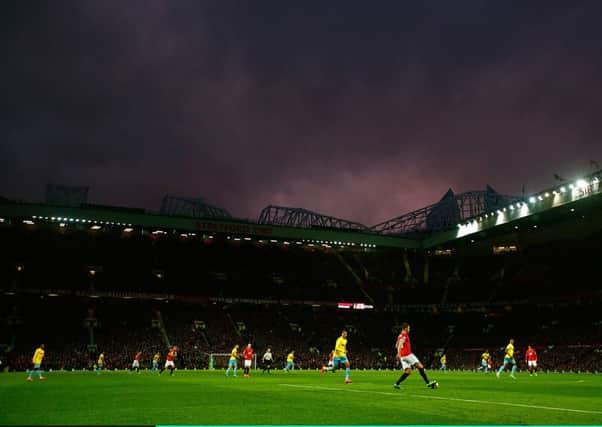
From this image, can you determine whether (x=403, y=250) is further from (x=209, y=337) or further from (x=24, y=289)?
(x=24, y=289)

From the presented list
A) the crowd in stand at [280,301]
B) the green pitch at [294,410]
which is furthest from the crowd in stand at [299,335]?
the green pitch at [294,410]

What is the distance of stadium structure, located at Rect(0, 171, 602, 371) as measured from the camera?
5659cm

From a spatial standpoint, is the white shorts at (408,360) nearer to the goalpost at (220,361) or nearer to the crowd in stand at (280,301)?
the crowd in stand at (280,301)

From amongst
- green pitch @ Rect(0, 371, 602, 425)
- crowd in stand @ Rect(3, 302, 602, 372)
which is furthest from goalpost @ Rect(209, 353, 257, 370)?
green pitch @ Rect(0, 371, 602, 425)

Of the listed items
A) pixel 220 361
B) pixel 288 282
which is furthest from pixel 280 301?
pixel 220 361

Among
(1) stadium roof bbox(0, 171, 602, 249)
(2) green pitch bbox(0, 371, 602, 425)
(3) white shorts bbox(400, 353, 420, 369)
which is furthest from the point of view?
(1) stadium roof bbox(0, 171, 602, 249)

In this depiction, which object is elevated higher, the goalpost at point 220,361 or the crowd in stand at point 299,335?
the crowd in stand at point 299,335

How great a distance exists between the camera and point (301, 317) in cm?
7288

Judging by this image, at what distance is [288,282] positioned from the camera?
7581 cm

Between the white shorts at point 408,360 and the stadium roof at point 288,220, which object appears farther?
the stadium roof at point 288,220

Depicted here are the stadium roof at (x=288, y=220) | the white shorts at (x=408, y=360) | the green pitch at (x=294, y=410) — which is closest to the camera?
the green pitch at (x=294, y=410)

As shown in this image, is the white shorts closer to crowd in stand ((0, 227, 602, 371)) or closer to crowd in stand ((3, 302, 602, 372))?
crowd in stand ((3, 302, 602, 372))

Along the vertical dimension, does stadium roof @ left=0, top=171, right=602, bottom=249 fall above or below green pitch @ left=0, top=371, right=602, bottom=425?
above

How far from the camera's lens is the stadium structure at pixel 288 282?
56594mm
